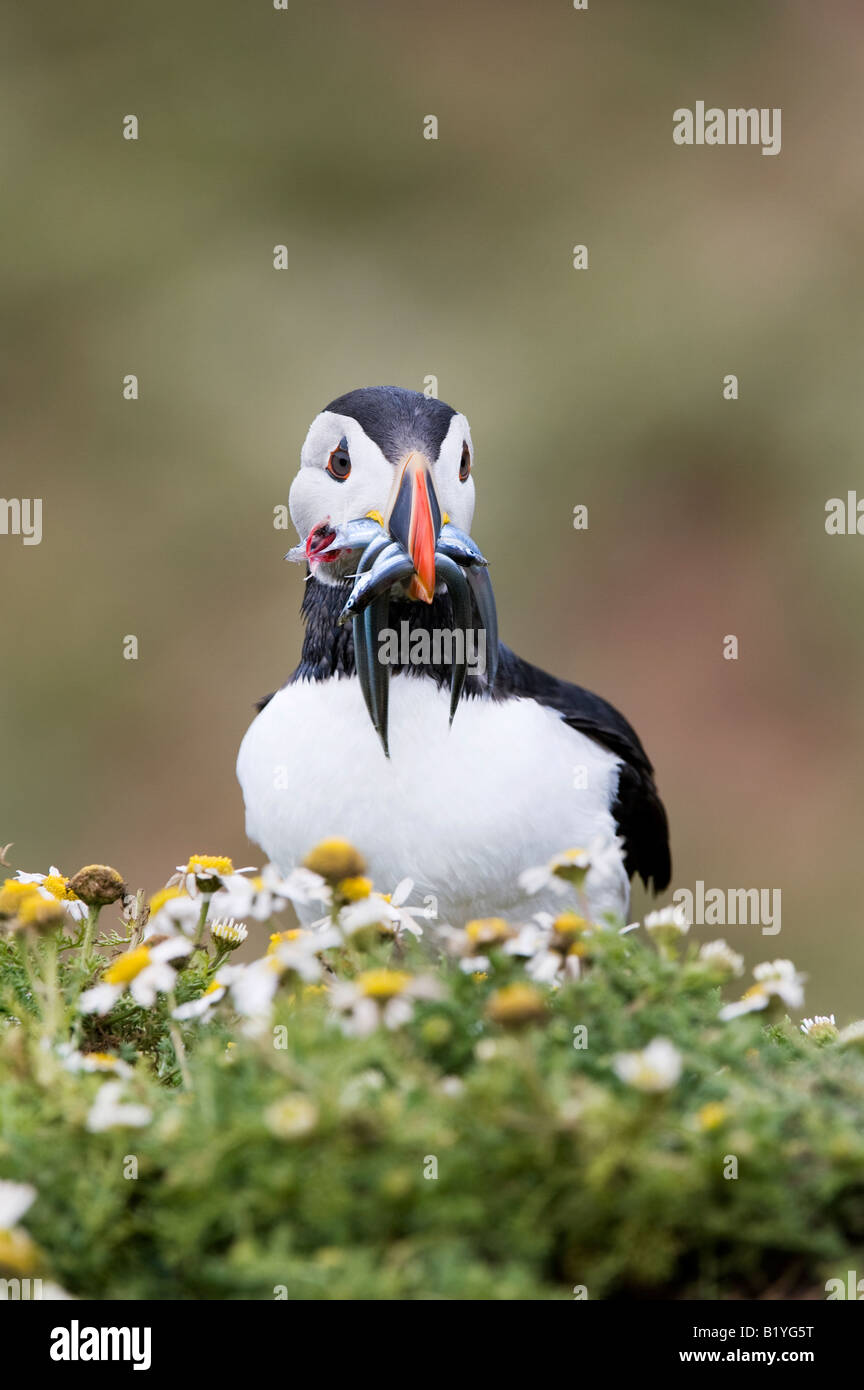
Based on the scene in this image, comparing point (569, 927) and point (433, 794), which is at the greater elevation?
point (433, 794)

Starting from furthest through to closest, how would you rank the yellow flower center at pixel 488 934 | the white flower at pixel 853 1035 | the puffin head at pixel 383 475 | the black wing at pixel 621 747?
the black wing at pixel 621 747, the puffin head at pixel 383 475, the white flower at pixel 853 1035, the yellow flower center at pixel 488 934

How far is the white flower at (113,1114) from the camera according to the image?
122cm

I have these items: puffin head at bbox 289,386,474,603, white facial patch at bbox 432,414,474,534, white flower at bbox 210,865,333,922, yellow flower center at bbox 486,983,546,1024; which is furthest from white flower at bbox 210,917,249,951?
yellow flower center at bbox 486,983,546,1024

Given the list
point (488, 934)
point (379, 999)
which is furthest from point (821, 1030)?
point (379, 999)

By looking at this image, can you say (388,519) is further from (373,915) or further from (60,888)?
(373,915)

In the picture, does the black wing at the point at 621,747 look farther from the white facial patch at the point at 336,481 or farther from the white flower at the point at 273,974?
the white flower at the point at 273,974

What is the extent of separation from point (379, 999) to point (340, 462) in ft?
4.45

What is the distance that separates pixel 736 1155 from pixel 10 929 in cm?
96

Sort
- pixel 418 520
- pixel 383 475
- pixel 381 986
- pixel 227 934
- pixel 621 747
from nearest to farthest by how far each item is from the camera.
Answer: pixel 381 986 < pixel 227 934 < pixel 418 520 < pixel 383 475 < pixel 621 747

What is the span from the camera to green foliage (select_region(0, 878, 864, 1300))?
110 cm

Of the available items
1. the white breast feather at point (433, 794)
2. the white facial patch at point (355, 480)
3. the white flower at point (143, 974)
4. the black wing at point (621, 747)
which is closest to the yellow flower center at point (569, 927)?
the white flower at point (143, 974)

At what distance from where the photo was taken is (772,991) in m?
1.50

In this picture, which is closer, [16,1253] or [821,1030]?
[16,1253]

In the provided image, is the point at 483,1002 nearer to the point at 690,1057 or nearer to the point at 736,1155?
the point at 690,1057
